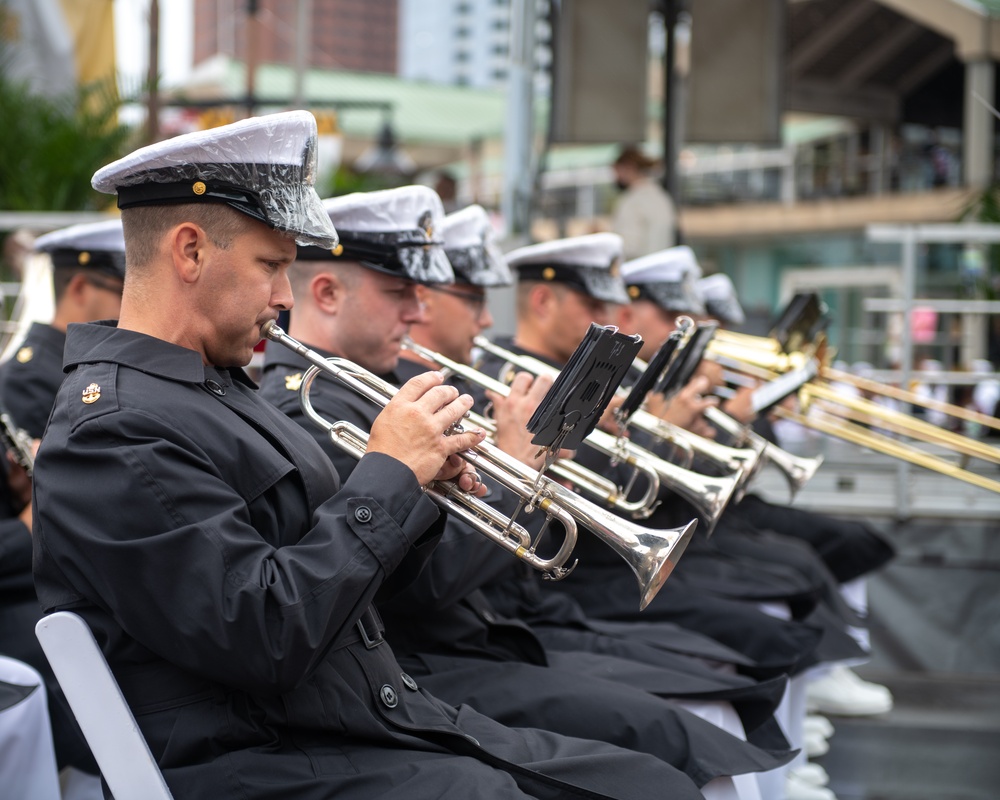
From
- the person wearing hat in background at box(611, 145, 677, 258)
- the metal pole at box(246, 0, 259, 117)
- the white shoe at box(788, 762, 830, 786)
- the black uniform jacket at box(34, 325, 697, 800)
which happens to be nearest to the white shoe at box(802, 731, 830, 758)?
the white shoe at box(788, 762, 830, 786)

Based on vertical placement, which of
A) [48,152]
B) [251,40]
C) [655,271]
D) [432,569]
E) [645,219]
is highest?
[251,40]

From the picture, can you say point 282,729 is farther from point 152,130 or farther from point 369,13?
point 369,13

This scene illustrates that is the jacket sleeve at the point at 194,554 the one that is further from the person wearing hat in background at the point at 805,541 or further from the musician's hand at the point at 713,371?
the musician's hand at the point at 713,371

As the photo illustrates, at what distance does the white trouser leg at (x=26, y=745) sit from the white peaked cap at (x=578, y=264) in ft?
8.50

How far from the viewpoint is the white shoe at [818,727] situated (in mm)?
5297

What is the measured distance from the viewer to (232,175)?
7.22 ft

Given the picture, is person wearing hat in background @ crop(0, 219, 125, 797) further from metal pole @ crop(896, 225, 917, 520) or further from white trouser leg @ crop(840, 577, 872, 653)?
metal pole @ crop(896, 225, 917, 520)

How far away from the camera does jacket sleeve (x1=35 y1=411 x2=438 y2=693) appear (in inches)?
77.6

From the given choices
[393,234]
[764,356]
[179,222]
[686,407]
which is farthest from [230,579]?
[764,356]

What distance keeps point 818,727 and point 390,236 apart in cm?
311

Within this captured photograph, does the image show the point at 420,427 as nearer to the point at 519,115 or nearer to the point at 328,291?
the point at 328,291

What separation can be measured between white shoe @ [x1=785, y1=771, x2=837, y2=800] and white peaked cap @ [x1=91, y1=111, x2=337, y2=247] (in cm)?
315

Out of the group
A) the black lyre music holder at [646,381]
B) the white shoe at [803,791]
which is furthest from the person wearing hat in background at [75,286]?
the white shoe at [803,791]

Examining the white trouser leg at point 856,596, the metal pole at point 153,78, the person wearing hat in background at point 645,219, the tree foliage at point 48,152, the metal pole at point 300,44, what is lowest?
the white trouser leg at point 856,596
